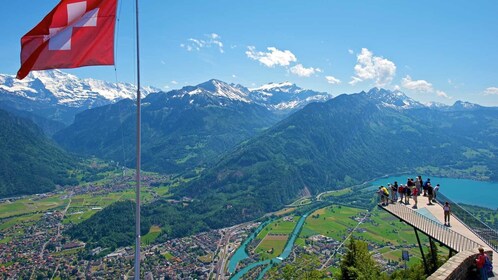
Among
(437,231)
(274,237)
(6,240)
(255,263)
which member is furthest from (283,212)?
(437,231)

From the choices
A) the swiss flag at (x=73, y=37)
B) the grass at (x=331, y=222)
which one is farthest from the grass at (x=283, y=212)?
the swiss flag at (x=73, y=37)

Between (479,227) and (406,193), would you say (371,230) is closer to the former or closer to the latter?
(406,193)

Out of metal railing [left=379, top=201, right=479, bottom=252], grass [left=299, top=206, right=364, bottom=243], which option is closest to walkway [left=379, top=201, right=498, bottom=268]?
metal railing [left=379, top=201, right=479, bottom=252]

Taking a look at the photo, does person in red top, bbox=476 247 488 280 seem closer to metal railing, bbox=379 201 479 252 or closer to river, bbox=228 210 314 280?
metal railing, bbox=379 201 479 252

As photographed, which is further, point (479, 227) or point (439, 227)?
point (479, 227)

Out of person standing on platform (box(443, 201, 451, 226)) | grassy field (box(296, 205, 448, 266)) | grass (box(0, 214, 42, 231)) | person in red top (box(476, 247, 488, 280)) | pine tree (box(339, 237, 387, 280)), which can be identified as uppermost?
person standing on platform (box(443, 201, 451, 226))

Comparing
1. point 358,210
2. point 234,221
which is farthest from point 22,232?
point 358,210

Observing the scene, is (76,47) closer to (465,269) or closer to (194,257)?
(465,269)

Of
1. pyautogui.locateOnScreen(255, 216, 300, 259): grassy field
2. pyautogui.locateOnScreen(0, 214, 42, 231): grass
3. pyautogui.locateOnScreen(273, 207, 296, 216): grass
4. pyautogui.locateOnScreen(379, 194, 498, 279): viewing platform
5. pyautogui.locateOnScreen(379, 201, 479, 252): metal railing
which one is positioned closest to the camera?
pyautogui.locateOnScreen(379, 194, 498, 279): viewing platform
